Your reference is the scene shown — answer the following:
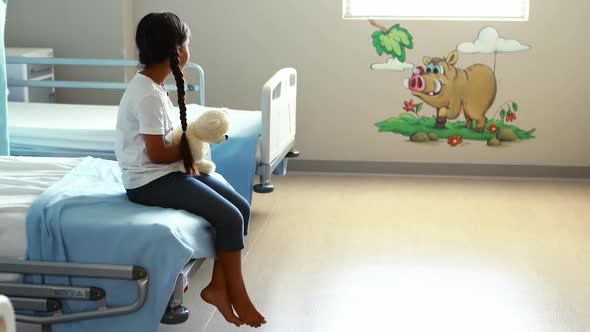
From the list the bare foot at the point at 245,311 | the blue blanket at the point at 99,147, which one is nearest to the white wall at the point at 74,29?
the blue blanket at the point at 99,147

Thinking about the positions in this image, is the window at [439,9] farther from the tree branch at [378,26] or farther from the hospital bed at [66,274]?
the hospital bed at [66,274]

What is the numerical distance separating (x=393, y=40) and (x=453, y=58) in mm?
377

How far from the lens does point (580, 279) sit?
3658 mm

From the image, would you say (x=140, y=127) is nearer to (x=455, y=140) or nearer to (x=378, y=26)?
(x=378, y=26)

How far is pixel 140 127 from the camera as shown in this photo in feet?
8.86

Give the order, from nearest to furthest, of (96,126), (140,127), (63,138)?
(140,127) < (63,138) < (96,126)

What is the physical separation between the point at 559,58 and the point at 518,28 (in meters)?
0.31

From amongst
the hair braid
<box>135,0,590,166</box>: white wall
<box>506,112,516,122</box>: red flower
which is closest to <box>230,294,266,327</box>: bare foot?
the hair braid

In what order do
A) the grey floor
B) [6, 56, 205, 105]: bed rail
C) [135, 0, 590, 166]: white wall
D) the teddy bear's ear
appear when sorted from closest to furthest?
the teddy bear's ear → the grey floor → [6, 56, 205, 105]: bed rail → [135, 0, 590, 166]: white wall

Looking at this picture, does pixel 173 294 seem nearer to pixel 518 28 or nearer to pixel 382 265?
pixel 382 265

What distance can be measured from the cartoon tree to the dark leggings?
2838mm

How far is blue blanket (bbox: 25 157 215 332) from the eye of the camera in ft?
8.38

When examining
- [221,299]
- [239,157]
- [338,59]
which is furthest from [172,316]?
[338,59]

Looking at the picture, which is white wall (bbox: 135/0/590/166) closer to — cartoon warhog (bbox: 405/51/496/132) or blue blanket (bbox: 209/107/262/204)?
cartoon warhog (bbox: 405/51/496/132)
